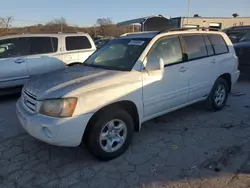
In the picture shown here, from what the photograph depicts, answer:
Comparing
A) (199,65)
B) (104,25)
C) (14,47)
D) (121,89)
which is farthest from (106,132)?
(104,25)

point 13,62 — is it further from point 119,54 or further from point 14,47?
point 119,54

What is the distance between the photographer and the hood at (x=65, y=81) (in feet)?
10.5

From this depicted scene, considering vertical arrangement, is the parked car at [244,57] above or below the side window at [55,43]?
below

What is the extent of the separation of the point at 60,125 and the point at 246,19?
109 ft

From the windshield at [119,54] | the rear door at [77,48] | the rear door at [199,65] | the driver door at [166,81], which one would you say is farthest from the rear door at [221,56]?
the rear door at [77,48]

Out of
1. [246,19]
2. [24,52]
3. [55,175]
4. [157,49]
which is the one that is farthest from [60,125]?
[246,19]

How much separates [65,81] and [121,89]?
79 cm

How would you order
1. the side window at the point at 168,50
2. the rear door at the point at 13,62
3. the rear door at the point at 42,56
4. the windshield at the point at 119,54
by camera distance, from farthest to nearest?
1. the rear door at the point at 42,56
2. the rear door at the point at 13,62
3. the side window at the point at 168,50
4. the windshield at the point at 119,54

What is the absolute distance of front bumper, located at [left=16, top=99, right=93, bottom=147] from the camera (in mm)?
3004

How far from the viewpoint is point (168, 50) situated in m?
4.21

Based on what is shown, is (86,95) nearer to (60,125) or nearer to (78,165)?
(60,125)

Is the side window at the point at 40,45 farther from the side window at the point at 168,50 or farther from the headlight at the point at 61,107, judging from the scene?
the headlight at the point at 61,107

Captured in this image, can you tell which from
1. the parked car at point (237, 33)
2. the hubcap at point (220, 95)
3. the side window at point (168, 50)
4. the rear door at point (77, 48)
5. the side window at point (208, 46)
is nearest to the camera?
the side window at point (168, 50)

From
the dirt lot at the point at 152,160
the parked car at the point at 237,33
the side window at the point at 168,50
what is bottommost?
the dirt lot at the point at 152,160
